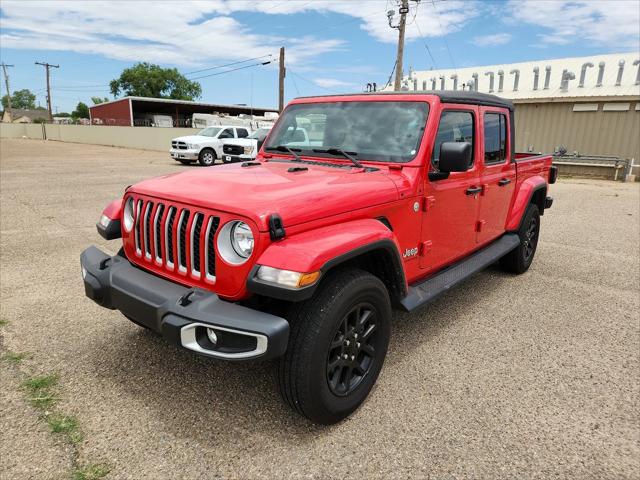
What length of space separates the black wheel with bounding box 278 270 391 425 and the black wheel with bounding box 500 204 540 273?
290 centimetres

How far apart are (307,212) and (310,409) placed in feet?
3.42

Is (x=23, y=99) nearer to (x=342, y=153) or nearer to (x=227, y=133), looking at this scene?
(x=227, y=133)

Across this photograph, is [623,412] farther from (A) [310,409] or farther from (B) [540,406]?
(A) [310,409]

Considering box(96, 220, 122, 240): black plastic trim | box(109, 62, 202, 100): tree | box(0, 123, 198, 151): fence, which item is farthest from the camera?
box(109, 62, 202, 100): tree

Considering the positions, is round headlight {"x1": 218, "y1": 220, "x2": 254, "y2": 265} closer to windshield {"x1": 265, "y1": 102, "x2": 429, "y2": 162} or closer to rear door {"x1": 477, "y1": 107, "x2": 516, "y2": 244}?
windshield {"x1": 265, "y1": 102, "x2": 429, "y2": 162}

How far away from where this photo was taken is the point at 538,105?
19516mm

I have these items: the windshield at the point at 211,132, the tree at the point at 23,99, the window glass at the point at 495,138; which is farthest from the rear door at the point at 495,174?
the tree at the point at 23,99

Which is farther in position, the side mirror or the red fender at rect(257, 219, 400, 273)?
the side mirror

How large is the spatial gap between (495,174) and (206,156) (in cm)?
1640

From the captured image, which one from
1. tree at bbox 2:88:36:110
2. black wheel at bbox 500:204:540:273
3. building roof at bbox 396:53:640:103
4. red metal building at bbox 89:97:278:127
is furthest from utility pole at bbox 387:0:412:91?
tree at bbox 2:88:36:110

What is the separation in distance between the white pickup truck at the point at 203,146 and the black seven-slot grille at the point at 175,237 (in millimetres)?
16759

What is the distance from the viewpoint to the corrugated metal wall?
1739cm

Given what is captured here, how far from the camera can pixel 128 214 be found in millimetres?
2941

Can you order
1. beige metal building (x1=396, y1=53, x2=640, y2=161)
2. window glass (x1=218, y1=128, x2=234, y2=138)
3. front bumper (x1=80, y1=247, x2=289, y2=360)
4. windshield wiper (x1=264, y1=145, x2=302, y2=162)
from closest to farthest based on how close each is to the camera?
front bumper (x1=80, y1=247, x2=289, y2=360), windshield wiper (x1=264, y1=145, x2=302, y2=162), beige metal building (x1=396, y1=53, x2=640, y2=161), window glass (x1=218, y1=128, x2=234, y2=138)
